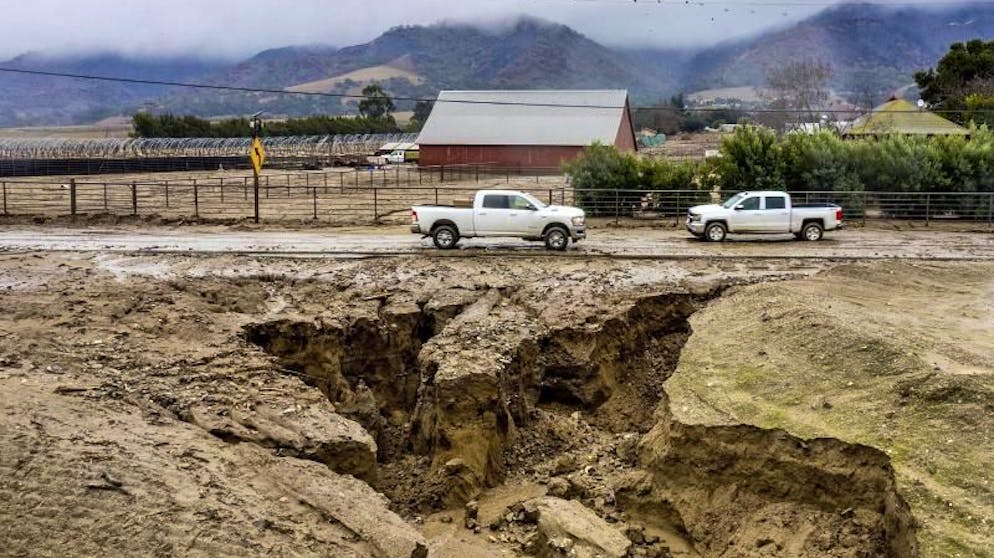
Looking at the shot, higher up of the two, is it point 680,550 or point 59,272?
point 59,272

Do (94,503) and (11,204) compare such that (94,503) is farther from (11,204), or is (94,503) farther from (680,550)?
(11,204)

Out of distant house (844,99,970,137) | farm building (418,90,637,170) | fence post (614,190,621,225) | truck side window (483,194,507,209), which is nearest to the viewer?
truck side window (483,194,507,209)

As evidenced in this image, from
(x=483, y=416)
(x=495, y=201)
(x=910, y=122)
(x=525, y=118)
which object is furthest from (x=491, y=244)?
(x=525, y=118)

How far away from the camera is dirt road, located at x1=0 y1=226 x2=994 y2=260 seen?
2477 cm

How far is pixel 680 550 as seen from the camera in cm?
1190

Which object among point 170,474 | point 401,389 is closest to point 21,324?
point 401,389

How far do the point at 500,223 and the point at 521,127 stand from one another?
45.3 meters

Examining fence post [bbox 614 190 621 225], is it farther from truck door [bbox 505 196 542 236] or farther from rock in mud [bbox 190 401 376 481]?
rock in mud [bbox 190 401 376 481]

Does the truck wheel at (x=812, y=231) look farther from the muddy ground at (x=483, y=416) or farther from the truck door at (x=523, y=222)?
the truck door at (x=523, y=222)

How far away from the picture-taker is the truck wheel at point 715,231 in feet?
91.9

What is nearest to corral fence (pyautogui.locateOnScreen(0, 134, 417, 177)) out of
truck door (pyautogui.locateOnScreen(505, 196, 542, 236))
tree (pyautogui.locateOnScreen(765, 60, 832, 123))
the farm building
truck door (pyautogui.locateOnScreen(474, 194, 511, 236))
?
the farm building

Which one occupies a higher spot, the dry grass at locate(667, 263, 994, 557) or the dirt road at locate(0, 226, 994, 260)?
the dirt road at locate(0, 226, 994, 260)

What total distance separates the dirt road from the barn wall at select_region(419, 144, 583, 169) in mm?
35187

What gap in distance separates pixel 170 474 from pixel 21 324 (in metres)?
7.28
